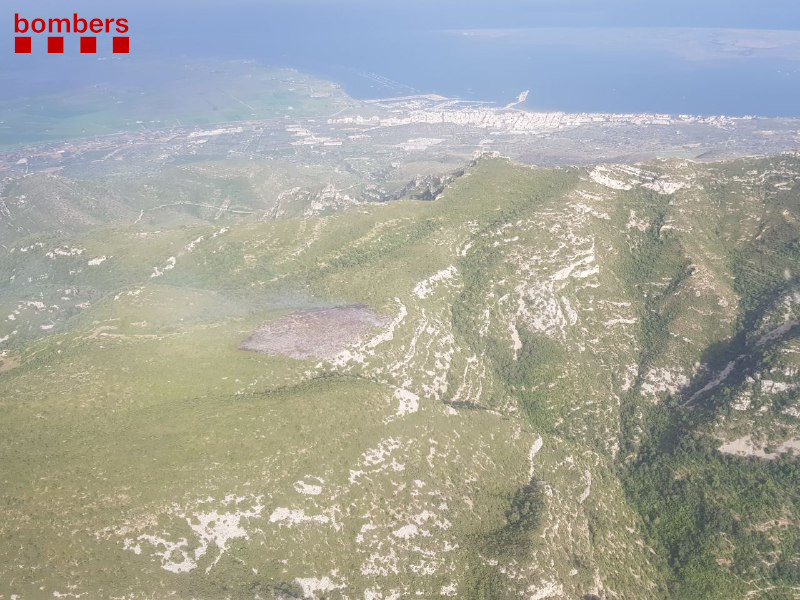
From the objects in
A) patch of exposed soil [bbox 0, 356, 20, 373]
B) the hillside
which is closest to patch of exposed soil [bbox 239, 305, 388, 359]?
the hillside

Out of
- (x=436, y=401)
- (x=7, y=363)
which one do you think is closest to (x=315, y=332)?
(x=436, y=401)

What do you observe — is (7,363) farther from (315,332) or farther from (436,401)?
(436,401)

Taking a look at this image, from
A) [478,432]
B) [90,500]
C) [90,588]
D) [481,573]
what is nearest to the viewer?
[90,588]

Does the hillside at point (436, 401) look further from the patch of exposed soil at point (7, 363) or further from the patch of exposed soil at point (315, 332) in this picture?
the patch of exposed soil at point (7, 363)

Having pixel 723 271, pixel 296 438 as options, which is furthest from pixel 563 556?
pixel 723 271

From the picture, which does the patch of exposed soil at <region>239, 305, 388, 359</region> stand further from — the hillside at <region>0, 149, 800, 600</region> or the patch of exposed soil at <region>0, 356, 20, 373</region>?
the patch of exposed soil at <region>0, 356, 20, 373</region>

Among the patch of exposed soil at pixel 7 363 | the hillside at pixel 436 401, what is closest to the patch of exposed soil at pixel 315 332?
the hillside at pixel 436 401

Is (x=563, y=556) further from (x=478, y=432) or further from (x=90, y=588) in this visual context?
(x=90, y=588)
